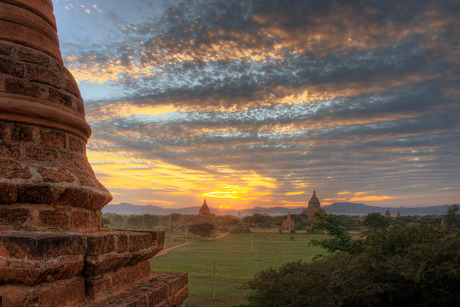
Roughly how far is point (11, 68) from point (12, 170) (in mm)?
820

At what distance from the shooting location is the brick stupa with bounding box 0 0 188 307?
193cm

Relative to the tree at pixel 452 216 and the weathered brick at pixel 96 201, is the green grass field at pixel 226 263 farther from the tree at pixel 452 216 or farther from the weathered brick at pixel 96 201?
the tree at pixel 452 216

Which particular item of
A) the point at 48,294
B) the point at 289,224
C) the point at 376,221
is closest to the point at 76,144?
the point at 48,294

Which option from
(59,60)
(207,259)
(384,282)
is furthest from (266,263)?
(59,60)

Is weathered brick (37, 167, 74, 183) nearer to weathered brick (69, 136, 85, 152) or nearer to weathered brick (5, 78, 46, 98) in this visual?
weathered brick (69, 136, 85, 152)

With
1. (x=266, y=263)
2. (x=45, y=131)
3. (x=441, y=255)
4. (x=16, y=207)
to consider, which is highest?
(x=45, y=131)

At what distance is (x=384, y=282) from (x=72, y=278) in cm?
1072

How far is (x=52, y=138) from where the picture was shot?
2.69 metres

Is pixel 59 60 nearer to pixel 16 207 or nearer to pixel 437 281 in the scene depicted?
pixel 16 207

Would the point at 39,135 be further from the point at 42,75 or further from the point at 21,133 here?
the point at 42,75

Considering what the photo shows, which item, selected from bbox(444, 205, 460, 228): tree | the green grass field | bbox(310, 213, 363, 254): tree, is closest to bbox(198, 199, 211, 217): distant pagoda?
the green grass field

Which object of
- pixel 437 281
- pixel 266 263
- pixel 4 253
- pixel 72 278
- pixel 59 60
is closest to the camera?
pixel 4 253

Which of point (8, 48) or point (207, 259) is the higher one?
point (8, 48)

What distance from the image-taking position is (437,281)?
9.93 m
